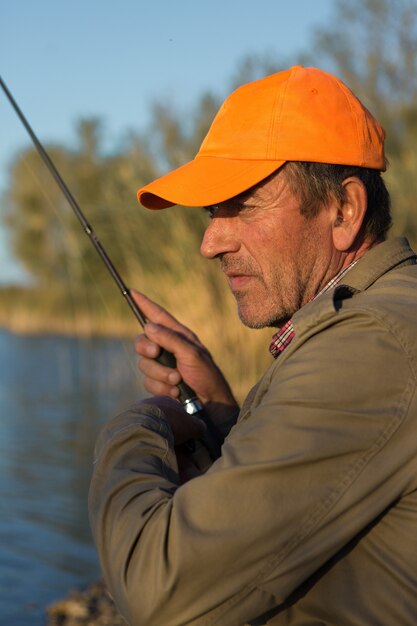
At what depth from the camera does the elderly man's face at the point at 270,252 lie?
1927 millimetres

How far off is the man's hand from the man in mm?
421

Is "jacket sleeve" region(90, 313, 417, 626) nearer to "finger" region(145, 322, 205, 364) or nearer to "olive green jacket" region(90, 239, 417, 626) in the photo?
"olive green jacket" region(90, 239, 417, 626)

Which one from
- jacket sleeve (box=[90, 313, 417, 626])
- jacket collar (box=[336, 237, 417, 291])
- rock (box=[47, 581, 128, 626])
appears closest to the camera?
jacket sleeve (box=[90, 313, 417, 626])

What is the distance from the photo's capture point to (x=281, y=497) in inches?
56.9

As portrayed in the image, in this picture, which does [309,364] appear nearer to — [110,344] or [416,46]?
[416,46]

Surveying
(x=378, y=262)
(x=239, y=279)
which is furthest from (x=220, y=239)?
(x=378, y=262)

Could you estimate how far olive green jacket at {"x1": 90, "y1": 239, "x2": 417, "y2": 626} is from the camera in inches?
56.9

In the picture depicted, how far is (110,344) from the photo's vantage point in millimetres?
18703

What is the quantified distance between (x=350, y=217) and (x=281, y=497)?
0.71 m

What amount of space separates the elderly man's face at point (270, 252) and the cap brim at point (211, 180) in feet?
0.22

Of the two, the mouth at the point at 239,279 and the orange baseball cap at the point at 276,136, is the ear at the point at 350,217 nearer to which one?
the orange baseball cap at the point at 276,136

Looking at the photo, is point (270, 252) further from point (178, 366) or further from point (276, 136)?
point (178, 366)

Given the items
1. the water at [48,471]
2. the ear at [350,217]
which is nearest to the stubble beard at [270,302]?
the ear at [350,217]

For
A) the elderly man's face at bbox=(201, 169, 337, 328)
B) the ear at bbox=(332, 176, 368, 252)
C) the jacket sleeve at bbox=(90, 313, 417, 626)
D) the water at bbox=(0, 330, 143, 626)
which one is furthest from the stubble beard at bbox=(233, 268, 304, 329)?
the water at bbox=(0, 330, 143, 626)
